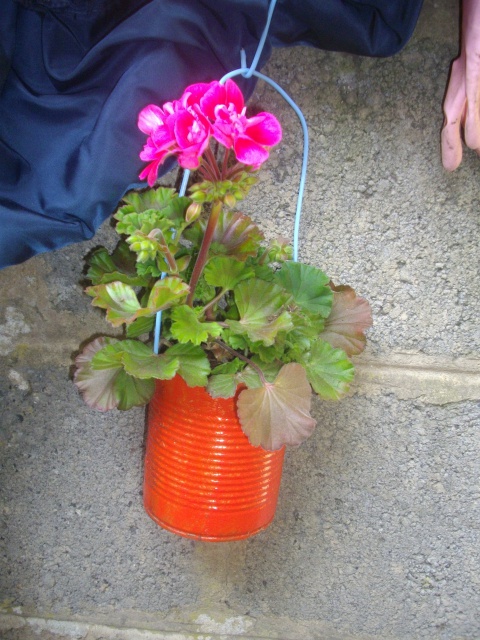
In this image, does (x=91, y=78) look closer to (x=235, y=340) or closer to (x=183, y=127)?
(x=183, y=127)

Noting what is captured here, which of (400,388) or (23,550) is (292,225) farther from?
(23,550)

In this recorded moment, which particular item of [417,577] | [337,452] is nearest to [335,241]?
[337,452]

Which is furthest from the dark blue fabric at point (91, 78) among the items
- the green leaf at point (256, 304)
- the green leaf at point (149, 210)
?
the green leaf at point (256, 304)

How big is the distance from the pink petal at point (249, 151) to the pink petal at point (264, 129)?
2 cm

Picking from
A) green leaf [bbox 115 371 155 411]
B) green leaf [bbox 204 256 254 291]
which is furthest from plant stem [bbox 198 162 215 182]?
green leaf [bbox 115 371 155 411]

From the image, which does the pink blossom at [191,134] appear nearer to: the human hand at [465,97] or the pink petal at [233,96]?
the pink petal at [233,96]

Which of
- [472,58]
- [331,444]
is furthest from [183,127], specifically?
[331,444]

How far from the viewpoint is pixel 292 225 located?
113 centimetres

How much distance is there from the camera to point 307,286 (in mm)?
940

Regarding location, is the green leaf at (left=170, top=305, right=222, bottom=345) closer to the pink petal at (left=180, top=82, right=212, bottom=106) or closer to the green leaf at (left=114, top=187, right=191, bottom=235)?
the green leaf at (left=114, top=187, right=191, bottom=235)

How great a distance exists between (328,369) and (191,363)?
0.67 feet

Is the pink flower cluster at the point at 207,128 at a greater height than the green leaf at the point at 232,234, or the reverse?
the pink flower cluster at the point at 207,128

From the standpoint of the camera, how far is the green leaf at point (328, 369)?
0.92 m

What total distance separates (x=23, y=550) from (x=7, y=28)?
38.7 inches
